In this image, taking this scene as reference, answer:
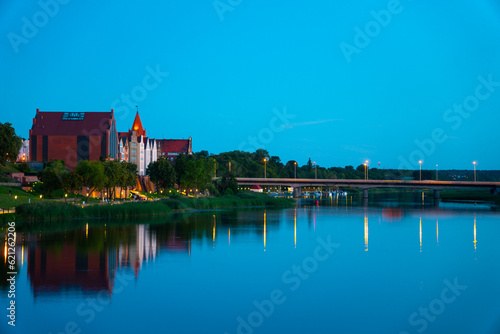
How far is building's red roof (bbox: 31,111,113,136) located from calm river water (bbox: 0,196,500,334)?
65.2 m

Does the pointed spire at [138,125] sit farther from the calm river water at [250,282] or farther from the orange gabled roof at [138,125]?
the calm river water at [250,282]

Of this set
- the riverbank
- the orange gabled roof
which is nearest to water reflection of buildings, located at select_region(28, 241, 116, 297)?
the riverbank

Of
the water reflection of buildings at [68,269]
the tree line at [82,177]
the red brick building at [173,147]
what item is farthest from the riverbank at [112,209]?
the red brick building at [173,147]

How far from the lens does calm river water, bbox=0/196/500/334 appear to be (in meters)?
22.2

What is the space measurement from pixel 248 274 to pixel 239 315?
8633 millimetres

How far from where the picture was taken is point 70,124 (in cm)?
11588

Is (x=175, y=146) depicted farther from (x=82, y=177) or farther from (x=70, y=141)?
(x=82, y=177)

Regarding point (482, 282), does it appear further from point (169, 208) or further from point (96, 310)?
point (169, 208)

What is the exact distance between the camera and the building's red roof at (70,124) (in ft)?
373

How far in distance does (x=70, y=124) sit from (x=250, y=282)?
95787 mm

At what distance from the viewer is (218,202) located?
91750mm

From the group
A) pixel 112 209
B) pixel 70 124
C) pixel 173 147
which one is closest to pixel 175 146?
pixel 173 147

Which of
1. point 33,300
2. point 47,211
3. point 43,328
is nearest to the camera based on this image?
point 43,328

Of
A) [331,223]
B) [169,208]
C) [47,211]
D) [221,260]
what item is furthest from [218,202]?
[221,260]
